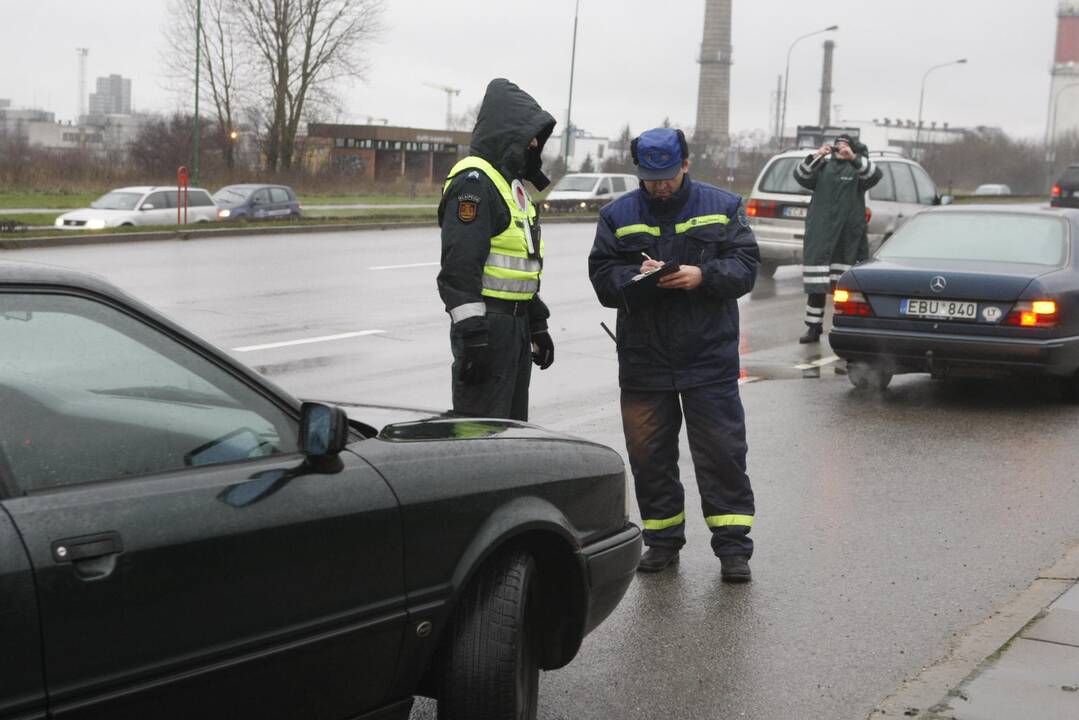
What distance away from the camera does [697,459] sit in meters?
6.05

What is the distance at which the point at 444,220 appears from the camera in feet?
18.4

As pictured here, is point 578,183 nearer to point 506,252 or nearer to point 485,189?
point 506,252

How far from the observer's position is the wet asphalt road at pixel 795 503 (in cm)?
488

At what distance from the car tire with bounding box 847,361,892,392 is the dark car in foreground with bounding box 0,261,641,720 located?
23.5ft

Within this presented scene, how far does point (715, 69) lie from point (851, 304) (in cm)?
12967

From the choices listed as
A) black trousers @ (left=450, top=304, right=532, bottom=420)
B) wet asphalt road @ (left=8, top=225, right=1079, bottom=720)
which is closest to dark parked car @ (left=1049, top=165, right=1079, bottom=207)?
wet asphalt road @ (left=8, top=225, right=1079, bottom=720)

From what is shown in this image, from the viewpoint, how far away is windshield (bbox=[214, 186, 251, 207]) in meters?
31.7

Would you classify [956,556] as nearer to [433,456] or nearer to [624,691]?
[624,691]

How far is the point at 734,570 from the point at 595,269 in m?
A: 1.45

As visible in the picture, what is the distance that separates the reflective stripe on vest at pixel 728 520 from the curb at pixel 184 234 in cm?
1815

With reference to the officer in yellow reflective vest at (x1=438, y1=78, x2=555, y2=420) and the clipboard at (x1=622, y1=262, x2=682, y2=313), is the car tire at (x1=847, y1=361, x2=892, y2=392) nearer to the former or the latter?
the clipboard at (x1=622, y1=262, x2=682, y2=313)

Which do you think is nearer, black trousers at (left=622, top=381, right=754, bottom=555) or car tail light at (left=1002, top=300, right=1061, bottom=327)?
black trousers at (left=622, top=381, right=754, bottom=555)

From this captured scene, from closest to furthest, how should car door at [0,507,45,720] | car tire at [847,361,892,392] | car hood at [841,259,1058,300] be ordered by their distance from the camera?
car door at [0,507,45,720] → car hood at [841,259,1058,300] → car tire at [847,361,892,392]

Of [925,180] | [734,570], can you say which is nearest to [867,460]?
[734,570]
